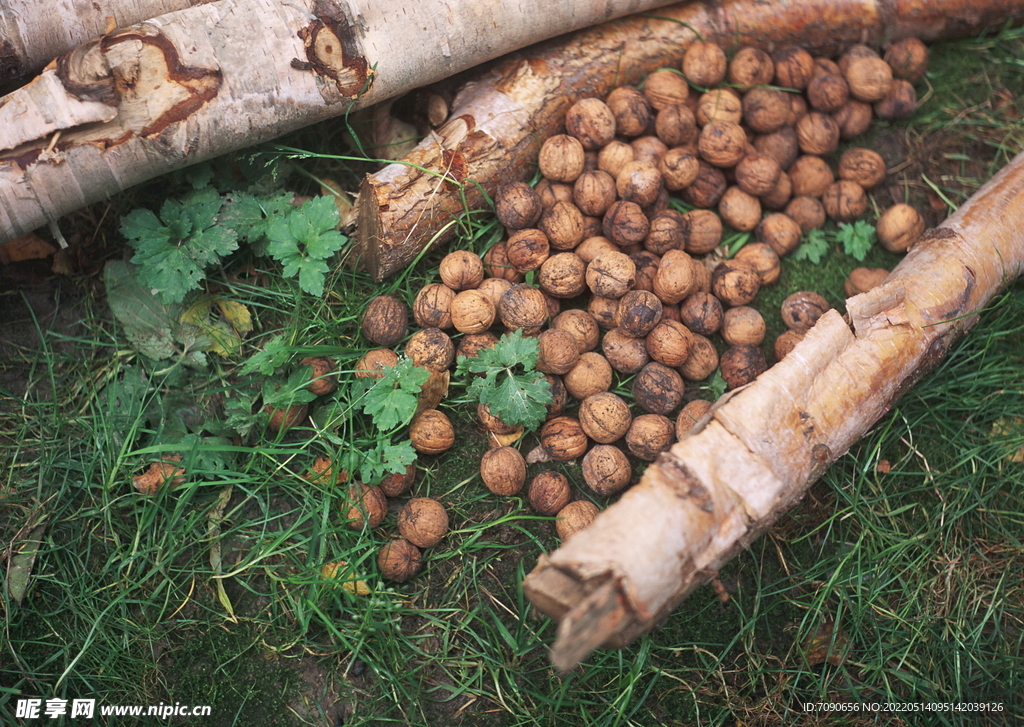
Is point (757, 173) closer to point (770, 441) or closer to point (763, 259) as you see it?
point (763, 259)

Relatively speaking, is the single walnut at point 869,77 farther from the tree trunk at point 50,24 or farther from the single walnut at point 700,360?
the tree trunk at point 50,24

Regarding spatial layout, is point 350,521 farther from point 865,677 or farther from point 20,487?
point 865,677

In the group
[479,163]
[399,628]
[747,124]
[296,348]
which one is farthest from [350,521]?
[747,124]

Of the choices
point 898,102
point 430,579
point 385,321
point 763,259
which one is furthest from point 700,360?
point 898,102

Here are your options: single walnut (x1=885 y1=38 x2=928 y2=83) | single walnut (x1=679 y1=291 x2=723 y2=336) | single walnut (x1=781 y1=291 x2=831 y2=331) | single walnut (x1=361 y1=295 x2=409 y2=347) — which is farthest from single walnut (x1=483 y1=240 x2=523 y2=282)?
single walnut (x1=885 y1=38 x2=928 y2=83)

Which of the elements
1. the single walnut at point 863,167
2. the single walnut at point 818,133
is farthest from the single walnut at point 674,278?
the single walnut at point 863,167

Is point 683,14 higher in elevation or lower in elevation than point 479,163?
higher
